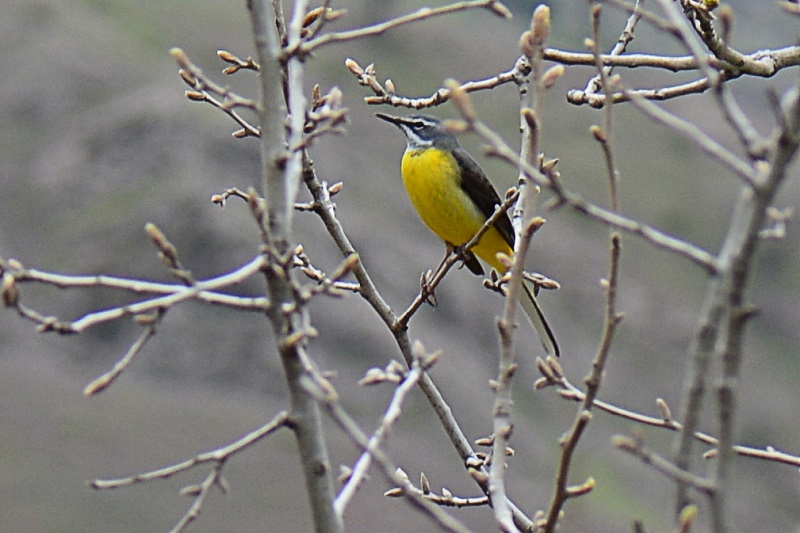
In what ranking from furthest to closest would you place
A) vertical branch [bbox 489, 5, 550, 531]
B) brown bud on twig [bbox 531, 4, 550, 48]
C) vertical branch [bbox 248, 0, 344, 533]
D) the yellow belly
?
the yellow belly
brown bud on twig [bbox 531, 4, 550, 48]
vertical branch [bbox 489, 5, 550, 531]
vertical branch [bbox 248, 0, 344, 533]

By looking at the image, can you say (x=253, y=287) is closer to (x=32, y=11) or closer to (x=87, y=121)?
(x=87, y=121)

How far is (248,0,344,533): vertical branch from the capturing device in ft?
A: 4.68

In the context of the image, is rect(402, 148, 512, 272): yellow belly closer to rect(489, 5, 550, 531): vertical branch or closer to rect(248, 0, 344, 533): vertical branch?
rect(489, 5, 550, 531): vertical branch

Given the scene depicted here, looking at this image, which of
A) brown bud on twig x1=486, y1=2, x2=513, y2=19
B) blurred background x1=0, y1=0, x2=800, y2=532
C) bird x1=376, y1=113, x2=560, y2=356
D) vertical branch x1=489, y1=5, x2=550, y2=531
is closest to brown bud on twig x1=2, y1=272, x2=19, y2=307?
vertical branch x1=489, y1=5, x2=550, y2=531

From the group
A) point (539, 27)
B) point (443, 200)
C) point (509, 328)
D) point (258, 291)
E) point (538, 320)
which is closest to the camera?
point (509, 328)

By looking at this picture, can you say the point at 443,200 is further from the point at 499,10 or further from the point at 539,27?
the point at 499,10

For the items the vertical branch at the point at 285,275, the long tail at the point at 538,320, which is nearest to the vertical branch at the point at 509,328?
the vertical branch at the point at 285,275

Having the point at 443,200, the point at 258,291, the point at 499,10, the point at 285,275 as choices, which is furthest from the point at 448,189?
the point at 258,291

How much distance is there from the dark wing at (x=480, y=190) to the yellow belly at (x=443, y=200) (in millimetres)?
33

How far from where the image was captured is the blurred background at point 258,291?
1202 cm

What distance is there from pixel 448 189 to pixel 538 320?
1.43 metres

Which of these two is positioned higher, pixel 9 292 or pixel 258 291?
pixel 258 291

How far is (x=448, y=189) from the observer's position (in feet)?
16.7

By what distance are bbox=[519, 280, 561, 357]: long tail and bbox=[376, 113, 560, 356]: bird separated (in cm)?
100
